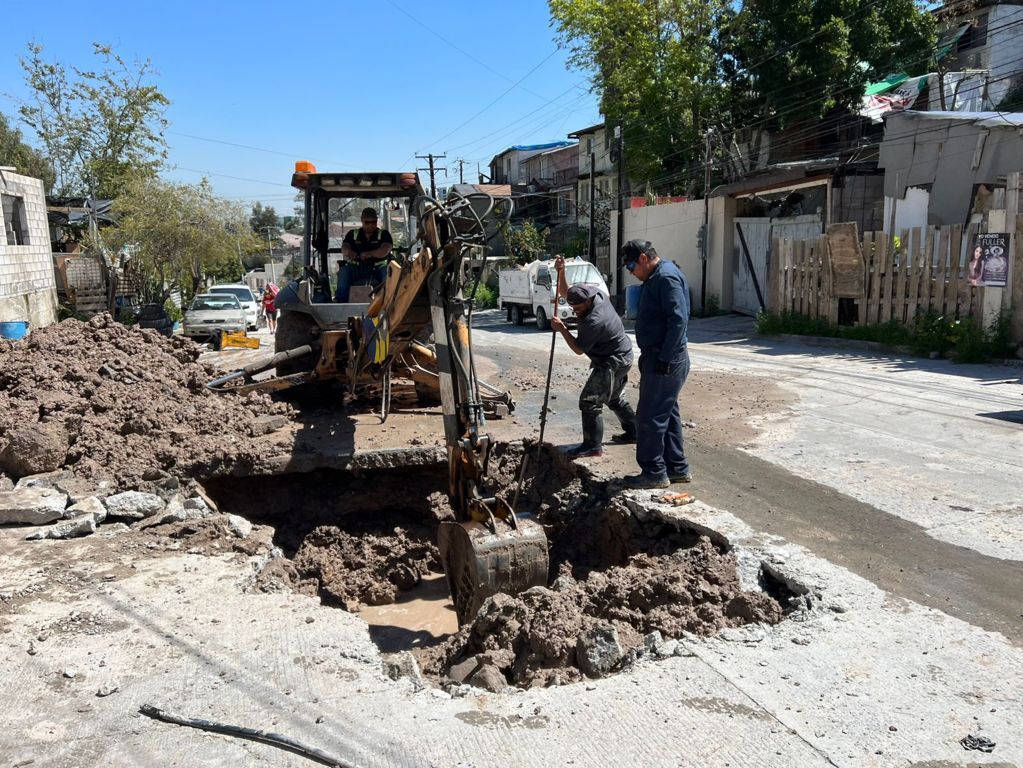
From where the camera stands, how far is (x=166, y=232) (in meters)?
25.7

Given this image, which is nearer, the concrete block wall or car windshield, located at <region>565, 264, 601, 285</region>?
the concrete block wall

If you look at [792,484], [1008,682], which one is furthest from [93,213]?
[1008,682]

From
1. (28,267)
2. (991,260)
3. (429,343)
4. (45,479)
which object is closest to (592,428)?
(429,343)

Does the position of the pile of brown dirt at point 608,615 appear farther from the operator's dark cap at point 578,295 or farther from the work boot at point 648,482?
the operator's dark cap at point 578,295

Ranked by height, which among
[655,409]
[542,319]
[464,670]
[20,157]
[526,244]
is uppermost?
[20,157]

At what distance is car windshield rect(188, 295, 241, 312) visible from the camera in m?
22.8

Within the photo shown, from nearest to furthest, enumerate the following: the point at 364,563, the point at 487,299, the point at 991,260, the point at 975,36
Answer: the point at 364,563 → the point at 991,260 → the point at 975,36 → the point at 487,299

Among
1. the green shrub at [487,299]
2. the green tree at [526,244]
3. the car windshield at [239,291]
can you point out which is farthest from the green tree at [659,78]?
the car windshield at [239,291]

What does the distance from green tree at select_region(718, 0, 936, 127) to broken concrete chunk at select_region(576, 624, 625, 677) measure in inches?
1041

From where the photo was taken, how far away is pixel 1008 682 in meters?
3.41

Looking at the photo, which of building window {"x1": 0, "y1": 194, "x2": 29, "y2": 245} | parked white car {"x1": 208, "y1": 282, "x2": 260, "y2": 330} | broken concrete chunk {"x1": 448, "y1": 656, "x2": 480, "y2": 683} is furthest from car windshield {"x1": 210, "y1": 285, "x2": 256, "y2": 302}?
broken concrete chunk {"x1": 448, "y1": 656, "x2": 480, "y2": 683}

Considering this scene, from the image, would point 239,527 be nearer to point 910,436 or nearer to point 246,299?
point 910,436

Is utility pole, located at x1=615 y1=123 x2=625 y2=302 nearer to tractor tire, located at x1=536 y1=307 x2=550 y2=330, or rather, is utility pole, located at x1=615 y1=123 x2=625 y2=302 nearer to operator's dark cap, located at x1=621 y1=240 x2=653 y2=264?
tractor tire, located at x1=536 y1=307 x2=550 y2=330

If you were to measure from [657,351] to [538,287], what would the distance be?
17.5 meters
